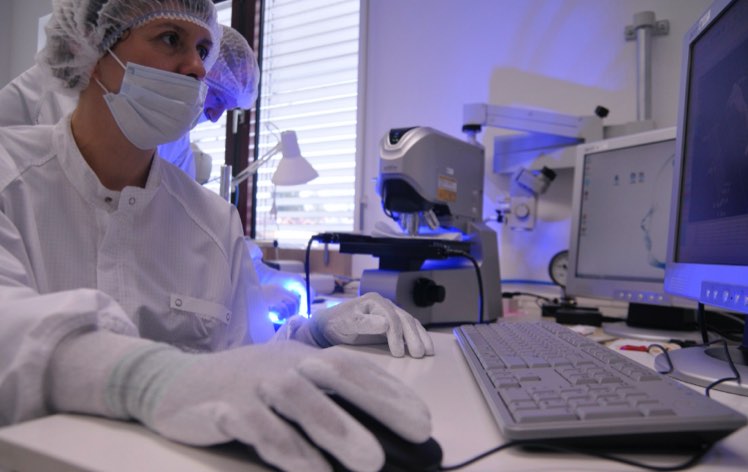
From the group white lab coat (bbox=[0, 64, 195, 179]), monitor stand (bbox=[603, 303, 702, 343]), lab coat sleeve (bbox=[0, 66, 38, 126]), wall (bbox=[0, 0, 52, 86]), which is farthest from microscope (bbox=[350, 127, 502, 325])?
wall (bbox=[0, 0, 52, 86])

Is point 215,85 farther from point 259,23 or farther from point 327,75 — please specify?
point 259,23

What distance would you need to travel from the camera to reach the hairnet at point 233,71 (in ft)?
4.75

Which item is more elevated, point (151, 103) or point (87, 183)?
point (151, 103)

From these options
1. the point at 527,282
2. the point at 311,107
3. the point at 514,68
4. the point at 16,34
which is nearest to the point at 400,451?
the point at 527,282

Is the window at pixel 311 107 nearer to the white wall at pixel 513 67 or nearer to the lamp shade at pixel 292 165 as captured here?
the white wall at pixel 513 67

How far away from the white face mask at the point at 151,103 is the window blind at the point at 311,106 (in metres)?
1.46

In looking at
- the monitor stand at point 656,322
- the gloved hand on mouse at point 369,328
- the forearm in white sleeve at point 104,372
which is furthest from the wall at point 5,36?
the monitor stand at point 656,322

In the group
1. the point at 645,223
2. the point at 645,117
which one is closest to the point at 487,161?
the point at 645,117

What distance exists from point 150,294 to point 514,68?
1.76 meters

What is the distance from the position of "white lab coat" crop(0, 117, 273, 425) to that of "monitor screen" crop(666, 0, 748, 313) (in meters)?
0.85

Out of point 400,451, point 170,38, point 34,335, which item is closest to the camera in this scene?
point 400,451

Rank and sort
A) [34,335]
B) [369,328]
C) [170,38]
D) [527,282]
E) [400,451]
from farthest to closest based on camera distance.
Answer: [527,282] < [170,38] < [369,328] < [34,335] < [400,451]

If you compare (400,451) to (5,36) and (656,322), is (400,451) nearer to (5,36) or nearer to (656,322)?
(656,322)

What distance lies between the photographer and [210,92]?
4.85 ft
